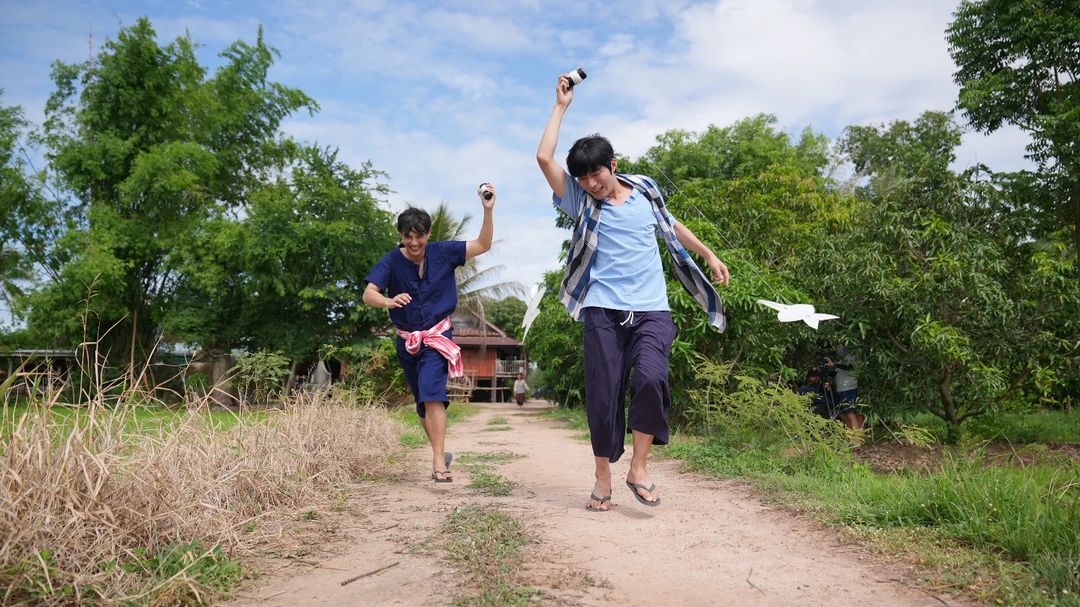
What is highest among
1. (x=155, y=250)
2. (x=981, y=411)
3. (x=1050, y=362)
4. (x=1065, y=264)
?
(x=155, y=250)

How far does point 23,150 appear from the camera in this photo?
22.8m

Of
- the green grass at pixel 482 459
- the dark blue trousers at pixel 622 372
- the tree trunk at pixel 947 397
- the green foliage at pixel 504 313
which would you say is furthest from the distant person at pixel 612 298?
the green foliage at pixel 504 313

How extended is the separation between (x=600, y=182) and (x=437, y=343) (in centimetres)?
157

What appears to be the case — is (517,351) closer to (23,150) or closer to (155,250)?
(155,250)

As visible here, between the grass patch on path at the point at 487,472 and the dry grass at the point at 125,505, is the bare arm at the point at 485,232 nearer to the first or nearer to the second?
the grass patch on path at the point at 487,472

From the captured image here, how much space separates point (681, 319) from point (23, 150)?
23.8 meters

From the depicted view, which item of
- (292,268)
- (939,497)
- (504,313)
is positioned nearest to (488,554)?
(939,497)

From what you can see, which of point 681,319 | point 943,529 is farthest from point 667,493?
point 681,319

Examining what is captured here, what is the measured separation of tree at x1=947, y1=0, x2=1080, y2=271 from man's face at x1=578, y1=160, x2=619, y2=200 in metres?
8.02

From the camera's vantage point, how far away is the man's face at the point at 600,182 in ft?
12.2

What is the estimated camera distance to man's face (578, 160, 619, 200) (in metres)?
3.71

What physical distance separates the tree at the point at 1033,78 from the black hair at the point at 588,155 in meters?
8.06

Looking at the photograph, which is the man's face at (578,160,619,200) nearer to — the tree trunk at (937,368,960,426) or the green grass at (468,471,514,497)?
the green grass at (468,471,514,497)

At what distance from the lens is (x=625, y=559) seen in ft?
8.54
